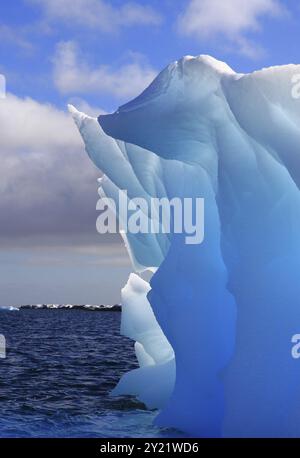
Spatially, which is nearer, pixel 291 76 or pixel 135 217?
pixel 291 76

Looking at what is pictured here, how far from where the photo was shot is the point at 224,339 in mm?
11734

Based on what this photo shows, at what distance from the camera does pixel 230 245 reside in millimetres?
11008

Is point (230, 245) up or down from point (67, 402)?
up

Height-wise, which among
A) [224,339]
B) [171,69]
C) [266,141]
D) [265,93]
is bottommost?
[224,339]

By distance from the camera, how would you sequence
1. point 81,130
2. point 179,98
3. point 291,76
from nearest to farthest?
point 291,76 < point 179,98 < point 81,130

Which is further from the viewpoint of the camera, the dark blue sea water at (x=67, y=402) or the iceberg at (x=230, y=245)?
the dark blue sea water at (x=67, y=402)

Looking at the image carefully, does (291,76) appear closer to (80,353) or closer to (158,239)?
(158,239)

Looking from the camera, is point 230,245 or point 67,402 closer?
point 230,245

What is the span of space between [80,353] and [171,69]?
21.4m

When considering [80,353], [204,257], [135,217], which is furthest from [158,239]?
[80,353]

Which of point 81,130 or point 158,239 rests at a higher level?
point 81,130

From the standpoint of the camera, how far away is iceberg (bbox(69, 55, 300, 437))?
9.92 metres

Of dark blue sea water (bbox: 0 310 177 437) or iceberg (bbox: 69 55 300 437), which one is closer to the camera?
iceberg (bbox: 69 55 300 437)

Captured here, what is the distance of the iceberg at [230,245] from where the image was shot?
9.92 meters
